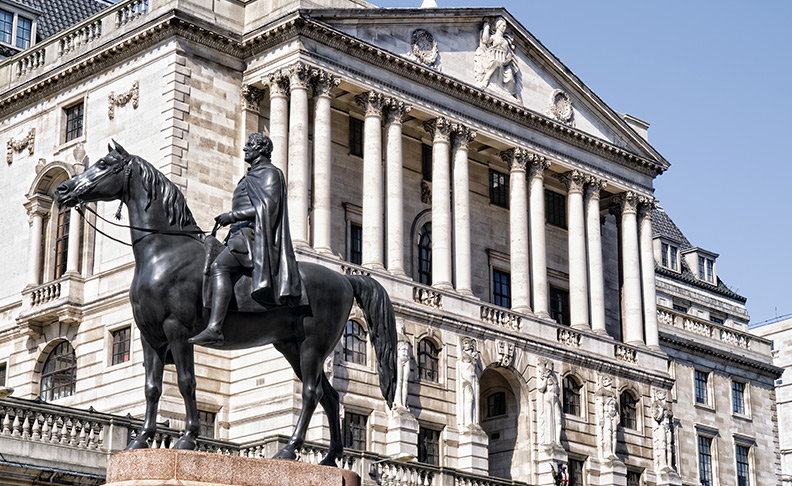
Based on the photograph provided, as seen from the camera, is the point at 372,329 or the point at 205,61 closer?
the point at 372,329

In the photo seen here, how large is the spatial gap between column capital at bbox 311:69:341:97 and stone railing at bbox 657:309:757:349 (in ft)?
89.1

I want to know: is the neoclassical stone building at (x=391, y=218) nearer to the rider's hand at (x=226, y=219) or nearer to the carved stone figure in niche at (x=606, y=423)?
the carved stone figure in niche at (x=606, y=423)

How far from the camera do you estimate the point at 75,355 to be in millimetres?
52719

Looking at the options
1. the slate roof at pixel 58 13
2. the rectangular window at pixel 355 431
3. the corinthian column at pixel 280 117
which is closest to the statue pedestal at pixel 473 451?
the rectangular window at pixel 355 431

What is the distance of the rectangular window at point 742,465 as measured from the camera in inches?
2906

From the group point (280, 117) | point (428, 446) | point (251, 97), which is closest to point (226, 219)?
point (280, 117)

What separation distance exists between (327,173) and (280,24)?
5.77m

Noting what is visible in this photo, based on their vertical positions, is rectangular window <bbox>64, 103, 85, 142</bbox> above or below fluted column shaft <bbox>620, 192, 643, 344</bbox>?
above

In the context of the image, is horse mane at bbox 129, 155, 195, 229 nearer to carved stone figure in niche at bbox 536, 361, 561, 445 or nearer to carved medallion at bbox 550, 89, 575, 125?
carved stone figure in niche at bbox 536, 361, 561, 445

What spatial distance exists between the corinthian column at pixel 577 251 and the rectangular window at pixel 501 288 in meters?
2.70

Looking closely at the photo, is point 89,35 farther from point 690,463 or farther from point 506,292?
point 690,463

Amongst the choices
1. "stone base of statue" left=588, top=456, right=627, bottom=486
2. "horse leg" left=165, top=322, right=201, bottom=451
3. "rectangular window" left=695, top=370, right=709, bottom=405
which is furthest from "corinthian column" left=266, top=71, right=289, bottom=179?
"horse leg" left=165, top=322, right=201, bottom=451

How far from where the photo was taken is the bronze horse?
1959cm

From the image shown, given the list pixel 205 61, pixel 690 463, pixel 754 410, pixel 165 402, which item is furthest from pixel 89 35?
pixel 754 410
